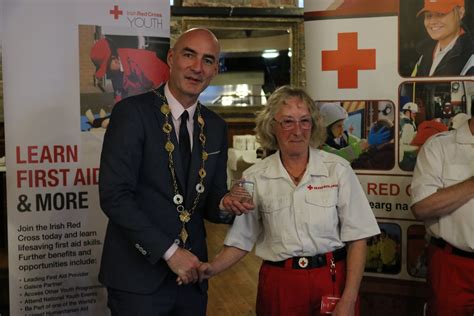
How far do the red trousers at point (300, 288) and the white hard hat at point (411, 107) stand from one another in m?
0.79

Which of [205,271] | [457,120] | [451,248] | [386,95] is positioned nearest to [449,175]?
[451,248]

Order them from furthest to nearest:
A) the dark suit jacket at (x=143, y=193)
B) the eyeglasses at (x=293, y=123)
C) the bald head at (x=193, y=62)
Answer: the eyeglasses at (x=293, y=123) < the bald head at (x=193, y=62) < the dark suit jacket at (x=143, y=193)

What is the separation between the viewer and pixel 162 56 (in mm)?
2363

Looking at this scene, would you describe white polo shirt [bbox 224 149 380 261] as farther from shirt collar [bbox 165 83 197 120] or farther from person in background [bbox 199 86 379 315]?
shirt collar [bbox 165 83 197 120]

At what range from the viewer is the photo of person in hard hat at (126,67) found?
7.26 feet

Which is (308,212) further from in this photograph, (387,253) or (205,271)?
(387,253)

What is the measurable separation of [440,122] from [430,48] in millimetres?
297

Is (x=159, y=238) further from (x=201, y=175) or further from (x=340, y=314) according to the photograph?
(x=340, y=314)

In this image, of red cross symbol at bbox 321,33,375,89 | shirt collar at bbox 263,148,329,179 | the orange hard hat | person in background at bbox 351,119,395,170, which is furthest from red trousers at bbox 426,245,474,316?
the orange hard hat

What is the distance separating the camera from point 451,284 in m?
1.85

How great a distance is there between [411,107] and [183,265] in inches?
47.6

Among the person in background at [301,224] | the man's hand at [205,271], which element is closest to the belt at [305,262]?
the person in background at [301,224]

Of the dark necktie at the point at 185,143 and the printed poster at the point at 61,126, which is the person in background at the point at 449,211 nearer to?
the dark necktie at the point at 185,143

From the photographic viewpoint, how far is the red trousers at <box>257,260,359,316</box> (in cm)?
167
